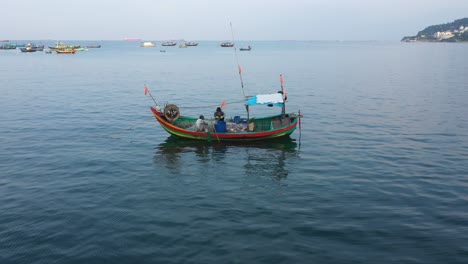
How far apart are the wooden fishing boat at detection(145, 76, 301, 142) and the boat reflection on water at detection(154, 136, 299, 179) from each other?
0.56 meters

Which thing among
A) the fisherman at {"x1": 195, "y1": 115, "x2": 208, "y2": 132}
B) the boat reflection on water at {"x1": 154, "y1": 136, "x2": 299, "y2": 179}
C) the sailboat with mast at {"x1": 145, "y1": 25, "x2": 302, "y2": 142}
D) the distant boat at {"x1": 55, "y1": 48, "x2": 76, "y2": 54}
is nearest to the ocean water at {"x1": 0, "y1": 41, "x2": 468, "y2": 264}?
the boat reflection on water at {"x1": 154, "y1": 136, "x2": 299, "y2": 179}

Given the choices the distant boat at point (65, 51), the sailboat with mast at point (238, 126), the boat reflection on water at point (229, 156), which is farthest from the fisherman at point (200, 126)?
the distant boat at point (65, 51)

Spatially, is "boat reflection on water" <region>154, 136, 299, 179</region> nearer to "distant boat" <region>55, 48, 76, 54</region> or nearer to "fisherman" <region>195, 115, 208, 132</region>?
"fisherman" <region>195, 115, 208, 132</region>

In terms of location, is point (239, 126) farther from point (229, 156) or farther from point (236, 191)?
point (236, 191)

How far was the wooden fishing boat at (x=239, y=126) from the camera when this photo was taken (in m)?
26.8

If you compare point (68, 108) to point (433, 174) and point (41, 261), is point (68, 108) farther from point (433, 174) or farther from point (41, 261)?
point (433, 174)

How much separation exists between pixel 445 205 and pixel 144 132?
22581 mm

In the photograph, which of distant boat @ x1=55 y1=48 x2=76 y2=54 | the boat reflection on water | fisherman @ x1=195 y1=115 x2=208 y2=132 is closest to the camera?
the boat reflection on water

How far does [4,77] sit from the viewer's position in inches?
2672

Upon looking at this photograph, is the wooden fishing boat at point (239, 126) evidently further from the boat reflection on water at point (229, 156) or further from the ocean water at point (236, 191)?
the ocean water at point (236, 191)

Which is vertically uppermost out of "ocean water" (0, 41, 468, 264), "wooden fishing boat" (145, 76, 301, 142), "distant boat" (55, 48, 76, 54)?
"distant boat" (55, 48, 76, 54)

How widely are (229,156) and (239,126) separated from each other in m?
3.94

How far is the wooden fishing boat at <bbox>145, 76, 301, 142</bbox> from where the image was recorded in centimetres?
2683

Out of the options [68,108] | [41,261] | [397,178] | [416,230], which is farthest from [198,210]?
[68,108]
